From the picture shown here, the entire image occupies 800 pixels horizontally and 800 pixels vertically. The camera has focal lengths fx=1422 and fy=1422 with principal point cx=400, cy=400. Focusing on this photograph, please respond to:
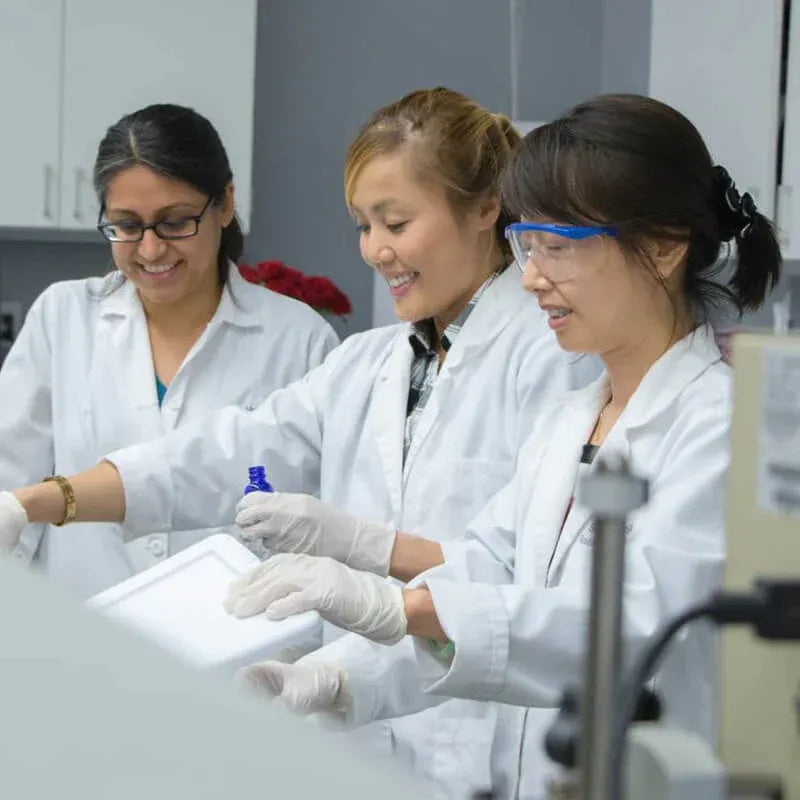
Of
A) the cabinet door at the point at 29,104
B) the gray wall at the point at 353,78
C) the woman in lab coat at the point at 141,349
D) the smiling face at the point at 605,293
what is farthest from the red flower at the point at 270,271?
the smiling face at the point at 605,293

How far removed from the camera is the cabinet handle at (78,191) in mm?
3742

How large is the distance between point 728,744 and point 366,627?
78 cm

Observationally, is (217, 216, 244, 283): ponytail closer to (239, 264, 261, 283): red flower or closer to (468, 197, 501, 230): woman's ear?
(239, 264, 261, 283): red flower

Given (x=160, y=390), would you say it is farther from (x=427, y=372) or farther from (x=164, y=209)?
(x=427, y=372)

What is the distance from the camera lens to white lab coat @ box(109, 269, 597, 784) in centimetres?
201

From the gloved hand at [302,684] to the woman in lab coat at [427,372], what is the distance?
0.79 ft

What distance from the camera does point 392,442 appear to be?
210 cm

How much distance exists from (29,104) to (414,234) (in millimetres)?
2023

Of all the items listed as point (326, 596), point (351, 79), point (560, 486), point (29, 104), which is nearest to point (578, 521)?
point (560, 486)

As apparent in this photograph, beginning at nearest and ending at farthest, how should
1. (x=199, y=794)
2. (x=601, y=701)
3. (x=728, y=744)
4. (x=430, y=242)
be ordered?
(x=199, y=794) < (x=601, y=701) < (x=728, y=744) < (x=430, y=242)

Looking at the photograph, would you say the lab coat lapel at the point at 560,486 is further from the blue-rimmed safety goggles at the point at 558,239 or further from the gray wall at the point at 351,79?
the gray wall at the point at 351,79

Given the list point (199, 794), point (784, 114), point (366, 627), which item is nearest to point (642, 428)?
point (366, 627)

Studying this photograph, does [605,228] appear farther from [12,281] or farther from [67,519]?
[12,281]

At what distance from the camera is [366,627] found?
1.59 meters
